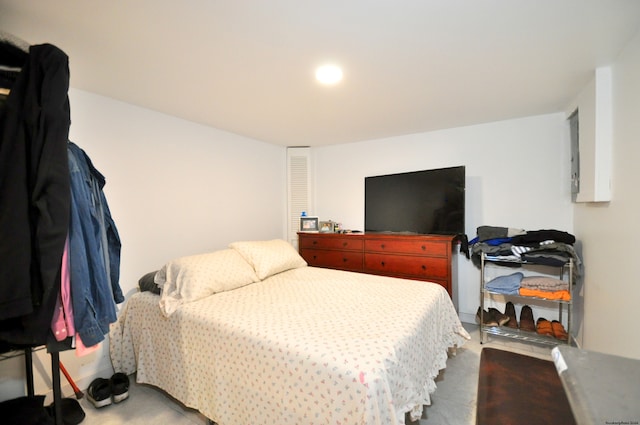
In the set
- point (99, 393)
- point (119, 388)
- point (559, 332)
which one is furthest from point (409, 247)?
point (99, 393)

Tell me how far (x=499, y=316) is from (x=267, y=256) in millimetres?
2408

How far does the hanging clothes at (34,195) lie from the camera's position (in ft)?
2.83

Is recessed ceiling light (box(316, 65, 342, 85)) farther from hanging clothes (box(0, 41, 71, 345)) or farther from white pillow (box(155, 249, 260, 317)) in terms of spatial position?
white pillow (box(155, 249, 260, 317))

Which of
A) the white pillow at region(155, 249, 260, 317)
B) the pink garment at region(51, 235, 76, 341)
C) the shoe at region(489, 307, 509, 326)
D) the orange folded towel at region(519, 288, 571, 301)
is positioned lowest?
the shoe at region(489, 307, 509, 326)

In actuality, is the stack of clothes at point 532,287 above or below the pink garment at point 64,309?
below

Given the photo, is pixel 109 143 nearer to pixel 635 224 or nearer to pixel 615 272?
pixel 635 224

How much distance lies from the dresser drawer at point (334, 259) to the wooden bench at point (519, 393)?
199 cm

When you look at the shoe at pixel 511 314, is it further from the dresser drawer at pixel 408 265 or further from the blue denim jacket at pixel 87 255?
the blue denim jacket at pixel 87 255

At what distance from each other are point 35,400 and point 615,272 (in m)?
3.51

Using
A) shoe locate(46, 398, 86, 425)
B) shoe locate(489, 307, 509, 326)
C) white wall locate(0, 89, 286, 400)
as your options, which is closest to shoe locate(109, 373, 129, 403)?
shoe locate(46, 398, 86, 425)

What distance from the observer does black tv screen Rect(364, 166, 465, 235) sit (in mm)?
2846

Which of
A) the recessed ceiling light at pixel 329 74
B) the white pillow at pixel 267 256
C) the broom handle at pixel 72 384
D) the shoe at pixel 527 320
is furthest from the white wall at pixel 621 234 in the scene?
the broom handle at pixel 72 384

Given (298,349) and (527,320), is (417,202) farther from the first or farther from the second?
(298,349)

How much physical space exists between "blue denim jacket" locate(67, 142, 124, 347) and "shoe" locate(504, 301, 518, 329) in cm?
318
